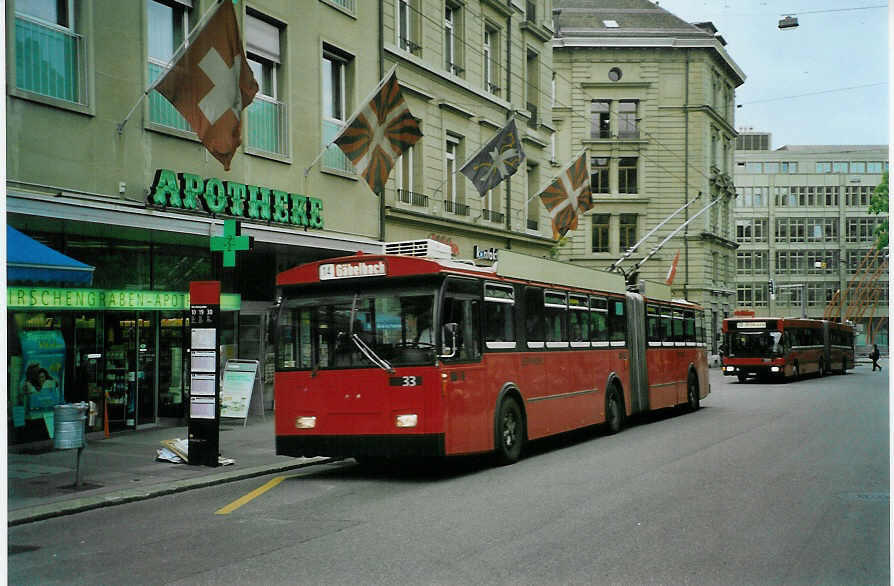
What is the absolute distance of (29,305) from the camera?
1496cm

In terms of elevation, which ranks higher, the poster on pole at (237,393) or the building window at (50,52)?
the building window at (50,52)

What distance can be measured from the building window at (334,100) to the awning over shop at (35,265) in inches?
392

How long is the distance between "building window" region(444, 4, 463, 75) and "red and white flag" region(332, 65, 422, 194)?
860cm

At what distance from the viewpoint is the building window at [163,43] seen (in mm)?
16672

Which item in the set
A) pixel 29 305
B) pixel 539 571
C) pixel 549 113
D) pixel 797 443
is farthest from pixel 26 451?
pixel 549 113

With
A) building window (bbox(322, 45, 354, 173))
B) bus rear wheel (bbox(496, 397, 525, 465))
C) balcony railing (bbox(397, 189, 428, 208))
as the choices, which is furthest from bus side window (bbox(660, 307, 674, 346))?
bus rear wheel (bbox(496, 397, 525, 465))

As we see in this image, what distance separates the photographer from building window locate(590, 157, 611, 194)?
194 ft

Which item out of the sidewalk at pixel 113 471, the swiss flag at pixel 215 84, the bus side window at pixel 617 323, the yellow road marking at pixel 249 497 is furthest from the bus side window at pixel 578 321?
the swiss flag at pixel 215 84

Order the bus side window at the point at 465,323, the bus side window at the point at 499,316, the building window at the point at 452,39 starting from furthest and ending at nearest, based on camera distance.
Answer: the building window at the point at 452,39
the bus side window at the point at 499,316
the bus side window at the point at 465,323

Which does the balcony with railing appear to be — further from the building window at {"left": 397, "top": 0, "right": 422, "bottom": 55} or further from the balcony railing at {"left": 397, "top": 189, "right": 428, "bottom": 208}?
the building window at {"left": 397, "top": 0, "right": 422, "bottom": 55}

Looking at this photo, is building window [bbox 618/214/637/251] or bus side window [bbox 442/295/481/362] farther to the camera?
building window [bbox 618/214/637/251]

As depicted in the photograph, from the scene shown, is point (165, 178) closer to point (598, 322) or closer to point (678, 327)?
point (598, 322)

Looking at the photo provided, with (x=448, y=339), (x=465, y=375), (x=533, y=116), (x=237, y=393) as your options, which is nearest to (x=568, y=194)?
(x=533, y=116)

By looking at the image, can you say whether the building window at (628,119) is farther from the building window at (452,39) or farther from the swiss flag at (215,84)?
the swiss flag at (215,84)
